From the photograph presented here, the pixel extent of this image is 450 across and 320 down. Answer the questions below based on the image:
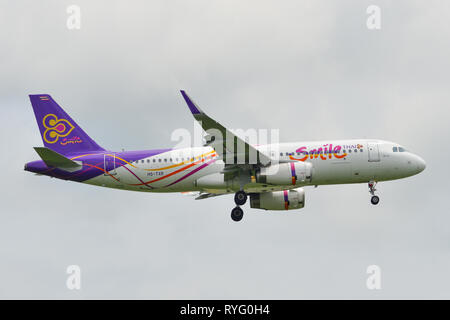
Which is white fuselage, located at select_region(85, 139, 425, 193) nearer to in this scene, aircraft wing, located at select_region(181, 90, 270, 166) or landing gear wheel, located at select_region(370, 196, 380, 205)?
aircraft wing, located at select_region(181, 90, 270, 166)

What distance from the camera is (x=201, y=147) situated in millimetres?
72812

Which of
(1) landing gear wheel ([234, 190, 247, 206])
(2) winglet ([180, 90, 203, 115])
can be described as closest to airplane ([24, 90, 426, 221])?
(1) landing gear wheel ([234, 190, 247, 206])

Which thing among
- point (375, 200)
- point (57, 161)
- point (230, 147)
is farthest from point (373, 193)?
point (57, 161)

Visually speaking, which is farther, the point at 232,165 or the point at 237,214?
the point at 237,214

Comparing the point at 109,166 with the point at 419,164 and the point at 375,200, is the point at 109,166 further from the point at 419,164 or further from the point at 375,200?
the point at 419,164

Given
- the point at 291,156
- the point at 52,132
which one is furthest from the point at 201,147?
the point at 52,132

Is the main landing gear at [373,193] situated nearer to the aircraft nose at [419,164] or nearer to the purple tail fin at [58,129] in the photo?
the aircraft nose at [419,164]

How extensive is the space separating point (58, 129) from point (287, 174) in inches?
761

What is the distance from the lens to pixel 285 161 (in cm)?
7019

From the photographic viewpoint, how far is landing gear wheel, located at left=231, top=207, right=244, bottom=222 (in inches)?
2835

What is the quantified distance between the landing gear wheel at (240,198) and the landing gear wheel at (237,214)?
0.82 m

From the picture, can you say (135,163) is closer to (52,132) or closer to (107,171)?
(107,171)

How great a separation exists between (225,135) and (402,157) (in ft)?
47.8

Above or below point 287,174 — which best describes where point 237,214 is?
below
